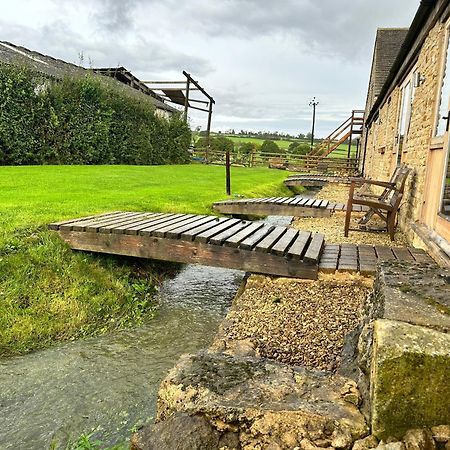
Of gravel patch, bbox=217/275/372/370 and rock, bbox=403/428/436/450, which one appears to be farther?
gravel patch, bbox=217/275/372/370

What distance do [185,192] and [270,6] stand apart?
8.91 m

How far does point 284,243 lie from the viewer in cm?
441

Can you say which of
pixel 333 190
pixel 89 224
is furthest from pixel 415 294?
pixel 333 190

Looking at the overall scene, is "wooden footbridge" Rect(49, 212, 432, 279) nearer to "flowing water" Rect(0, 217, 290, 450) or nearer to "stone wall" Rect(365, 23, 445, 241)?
"flowing water" Rect(0, 217, 290, 450)

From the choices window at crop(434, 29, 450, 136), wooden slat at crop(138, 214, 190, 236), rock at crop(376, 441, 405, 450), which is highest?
window at crop(434, 29, 450, 136)

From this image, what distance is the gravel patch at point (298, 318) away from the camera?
2.71m

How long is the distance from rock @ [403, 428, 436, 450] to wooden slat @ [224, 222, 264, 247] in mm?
2936

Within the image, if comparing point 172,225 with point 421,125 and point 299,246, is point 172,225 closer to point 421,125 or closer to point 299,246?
point 299,246

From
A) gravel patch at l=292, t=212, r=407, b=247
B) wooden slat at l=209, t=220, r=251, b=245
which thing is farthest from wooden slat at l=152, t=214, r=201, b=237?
gravel patch at l=292, t=212, r=407, b=247

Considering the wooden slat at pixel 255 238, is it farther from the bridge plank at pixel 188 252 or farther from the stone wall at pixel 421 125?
the stone wall at pixel 421 125

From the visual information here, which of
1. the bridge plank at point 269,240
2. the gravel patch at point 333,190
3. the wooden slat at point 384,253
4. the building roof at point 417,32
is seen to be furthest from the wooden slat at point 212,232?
the gravel patch at point 333,190

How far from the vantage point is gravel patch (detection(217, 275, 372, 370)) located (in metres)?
2.71

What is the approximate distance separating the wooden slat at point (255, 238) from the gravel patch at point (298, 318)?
1.08ft

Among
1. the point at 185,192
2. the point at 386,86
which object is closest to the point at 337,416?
the point at 185,192
